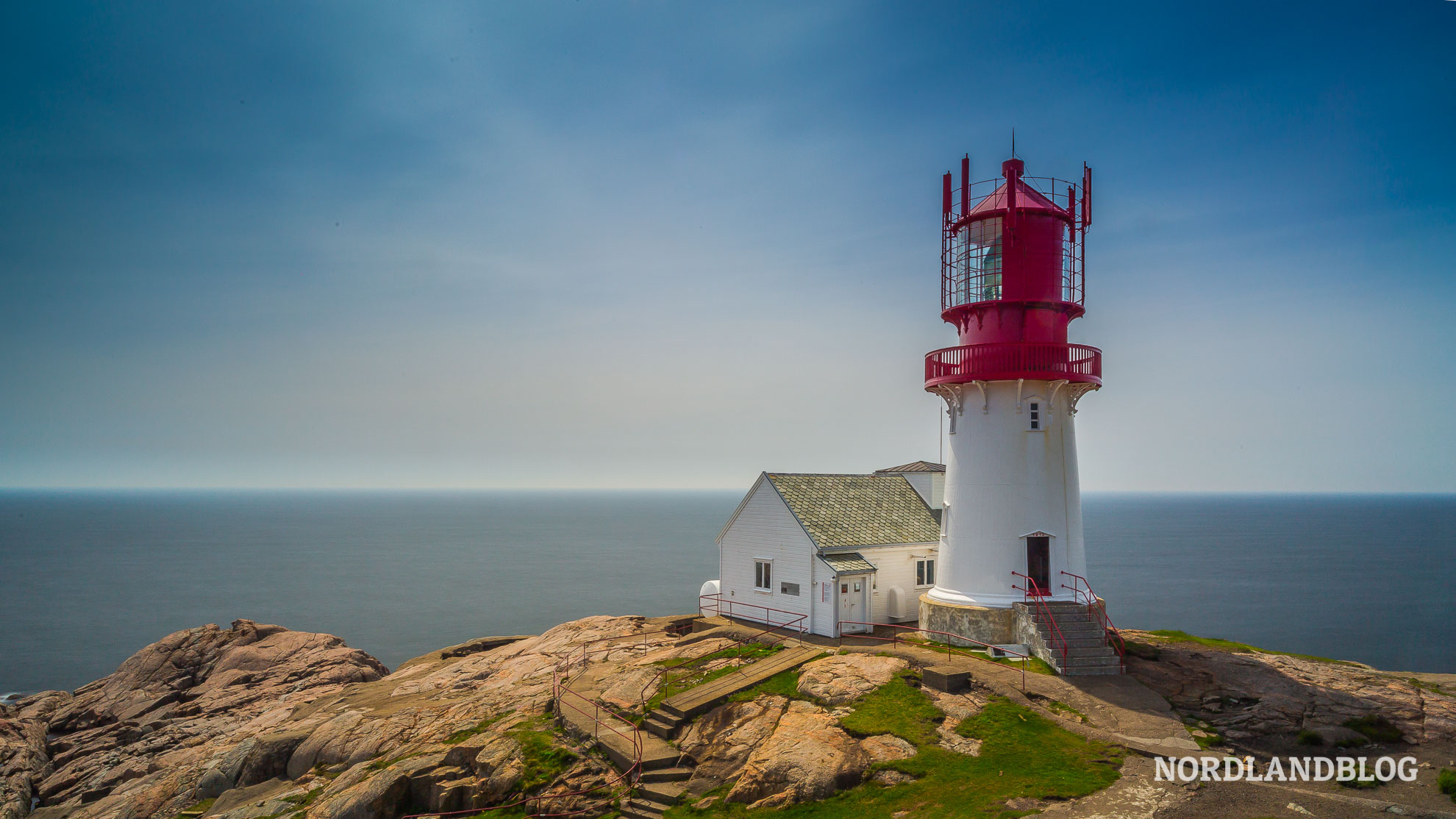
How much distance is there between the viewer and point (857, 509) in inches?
1089

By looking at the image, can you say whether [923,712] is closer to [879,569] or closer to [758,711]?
[758,711]

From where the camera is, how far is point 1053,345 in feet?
69.9

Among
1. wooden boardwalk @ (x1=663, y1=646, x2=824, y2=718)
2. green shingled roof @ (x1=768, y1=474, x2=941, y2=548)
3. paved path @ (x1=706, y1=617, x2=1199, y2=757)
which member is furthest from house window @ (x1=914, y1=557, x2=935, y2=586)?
wooden boardwalk @ (x1=663, y1=646, x2=824, y2=718)

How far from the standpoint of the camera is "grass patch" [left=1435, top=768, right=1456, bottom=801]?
40.3 ft

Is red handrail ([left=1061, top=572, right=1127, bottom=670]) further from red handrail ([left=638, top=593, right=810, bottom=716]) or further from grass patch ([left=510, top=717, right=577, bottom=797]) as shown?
grass patch ([left=510, top=717, right=577, bottom=797])

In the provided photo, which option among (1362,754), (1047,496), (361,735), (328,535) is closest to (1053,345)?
(1047,496)

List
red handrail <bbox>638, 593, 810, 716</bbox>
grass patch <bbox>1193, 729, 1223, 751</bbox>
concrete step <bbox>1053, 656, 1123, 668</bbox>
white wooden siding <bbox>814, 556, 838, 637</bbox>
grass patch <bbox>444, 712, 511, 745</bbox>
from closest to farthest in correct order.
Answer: grass patch <bbox>1193, 729, 1223, 751</bbox>, grass patch <bbox>444, 712, 511, 745</bbox>, concrete step <bbox>1053, 656, 1123, 668</bbox>, red handrail <bbox>638, 593, 810, 716</bbox>, white wooden siding <bbox>814, 556, 838, 637</bbox>

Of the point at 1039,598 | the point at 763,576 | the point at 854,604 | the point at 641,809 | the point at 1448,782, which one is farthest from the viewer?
the point at 763,576

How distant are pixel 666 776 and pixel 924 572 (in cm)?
1506

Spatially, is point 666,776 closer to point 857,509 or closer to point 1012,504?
point 1012,504

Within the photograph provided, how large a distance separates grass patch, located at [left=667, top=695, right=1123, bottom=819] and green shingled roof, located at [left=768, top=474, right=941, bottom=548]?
406 inches

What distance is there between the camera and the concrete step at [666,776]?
15.2 m

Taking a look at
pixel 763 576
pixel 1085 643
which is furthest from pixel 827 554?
pixel 1085 643

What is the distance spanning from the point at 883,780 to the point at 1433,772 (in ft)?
32.7
